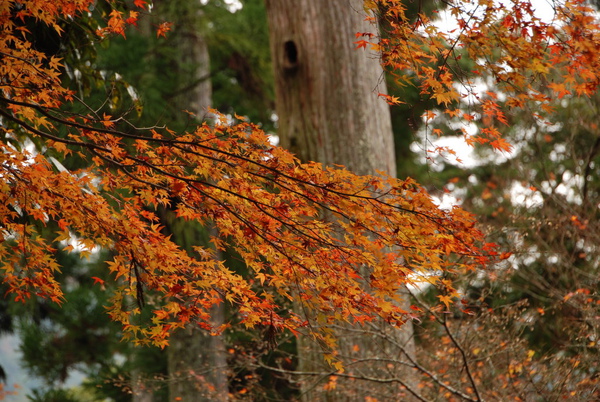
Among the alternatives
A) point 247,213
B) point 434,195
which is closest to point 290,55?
point 247,213

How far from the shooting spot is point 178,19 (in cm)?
938

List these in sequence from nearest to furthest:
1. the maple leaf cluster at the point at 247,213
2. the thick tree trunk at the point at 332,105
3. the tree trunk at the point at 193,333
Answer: the maple leaf cluster at the point at 247,213 < the thick tree trunk at the point at 332,105 < the tree trunk at the point at 193,333

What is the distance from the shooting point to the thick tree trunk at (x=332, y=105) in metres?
5.19

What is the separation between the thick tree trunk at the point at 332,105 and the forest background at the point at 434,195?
0.11 metres

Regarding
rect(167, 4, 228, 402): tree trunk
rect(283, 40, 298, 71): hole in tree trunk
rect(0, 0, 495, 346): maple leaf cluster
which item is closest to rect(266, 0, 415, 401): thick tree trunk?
rect(283, 40, 298, 71): hole in tree trunk

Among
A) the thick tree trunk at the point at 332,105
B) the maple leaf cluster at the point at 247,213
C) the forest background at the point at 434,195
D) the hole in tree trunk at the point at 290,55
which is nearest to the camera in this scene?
the maple leaf cluster at the point at 247,213

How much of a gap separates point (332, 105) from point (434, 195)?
5.86 meters

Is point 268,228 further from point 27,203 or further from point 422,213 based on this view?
point 27,203

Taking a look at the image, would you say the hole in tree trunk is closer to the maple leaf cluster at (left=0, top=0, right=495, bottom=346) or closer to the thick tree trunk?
the thick tree trunk

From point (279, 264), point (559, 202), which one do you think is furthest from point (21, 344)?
point (279, 264)

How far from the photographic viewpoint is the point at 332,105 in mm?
5375

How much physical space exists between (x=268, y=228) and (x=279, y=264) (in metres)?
0.19

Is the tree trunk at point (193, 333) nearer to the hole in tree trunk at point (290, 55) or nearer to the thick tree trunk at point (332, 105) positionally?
the thick tree trunk at point (332, 105)

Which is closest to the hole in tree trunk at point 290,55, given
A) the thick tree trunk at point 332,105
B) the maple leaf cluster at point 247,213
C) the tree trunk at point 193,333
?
the thick tree trunk at point 332,105
